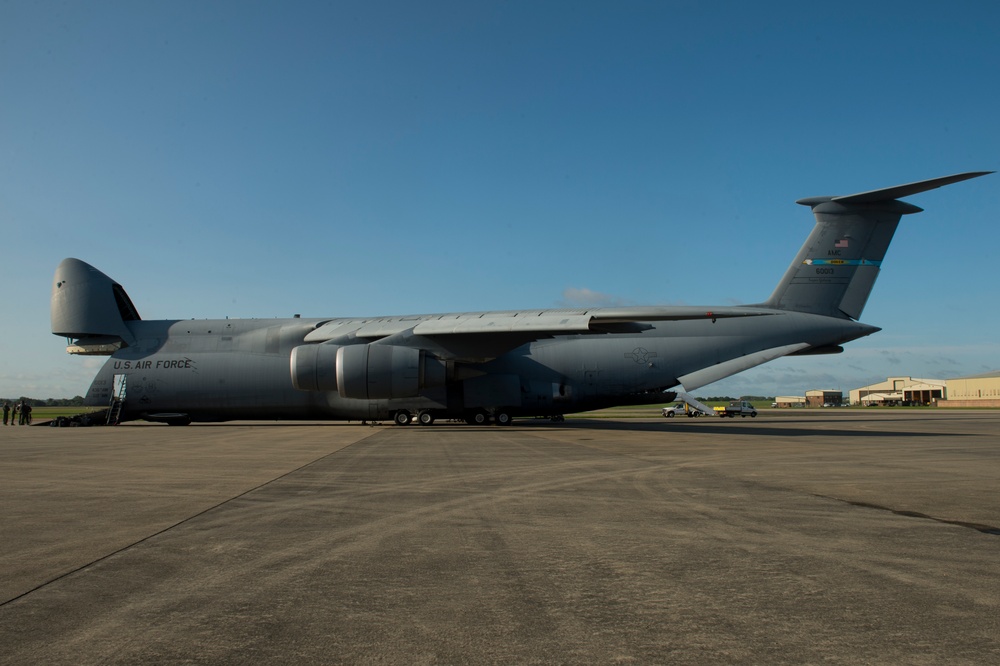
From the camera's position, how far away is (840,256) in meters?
22.6

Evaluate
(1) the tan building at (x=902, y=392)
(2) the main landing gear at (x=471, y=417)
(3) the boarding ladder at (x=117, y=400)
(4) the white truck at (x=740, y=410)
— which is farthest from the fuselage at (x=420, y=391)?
(1) the tan building at (x=902, y=392)

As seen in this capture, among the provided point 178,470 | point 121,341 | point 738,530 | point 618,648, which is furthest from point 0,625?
point 121,341

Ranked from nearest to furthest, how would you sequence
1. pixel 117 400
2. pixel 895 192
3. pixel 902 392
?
pixel 895 192
pixel 117 400
pixel 902 392

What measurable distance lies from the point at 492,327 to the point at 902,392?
114 m

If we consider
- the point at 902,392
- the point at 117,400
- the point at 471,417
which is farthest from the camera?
the point at 902,392

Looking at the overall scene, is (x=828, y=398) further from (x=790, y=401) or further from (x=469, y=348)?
(x=469, y=348)

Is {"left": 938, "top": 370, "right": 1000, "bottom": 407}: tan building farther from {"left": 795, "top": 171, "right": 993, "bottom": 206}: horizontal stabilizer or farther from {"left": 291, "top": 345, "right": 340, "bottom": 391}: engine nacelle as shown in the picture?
{"left": 291, "top": 345, "right": 340, "bottom": 391}: engine nacelle

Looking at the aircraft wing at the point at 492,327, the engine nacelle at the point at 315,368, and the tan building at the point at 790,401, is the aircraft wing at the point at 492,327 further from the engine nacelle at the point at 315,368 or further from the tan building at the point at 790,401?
the tan building at the point at 790,401

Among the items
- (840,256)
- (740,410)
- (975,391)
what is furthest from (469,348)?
(975,391)

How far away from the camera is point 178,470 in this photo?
10.8 metres

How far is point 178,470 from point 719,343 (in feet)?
60.9

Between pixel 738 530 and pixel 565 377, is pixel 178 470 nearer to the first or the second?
pixel 738 530

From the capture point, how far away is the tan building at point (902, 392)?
104812mm

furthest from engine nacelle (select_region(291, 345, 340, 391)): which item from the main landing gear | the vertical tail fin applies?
the vertical tail fin
